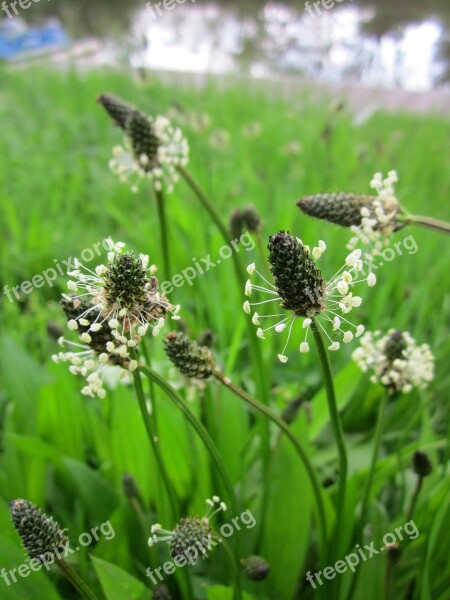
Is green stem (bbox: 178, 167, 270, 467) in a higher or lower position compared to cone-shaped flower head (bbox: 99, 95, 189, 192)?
lower

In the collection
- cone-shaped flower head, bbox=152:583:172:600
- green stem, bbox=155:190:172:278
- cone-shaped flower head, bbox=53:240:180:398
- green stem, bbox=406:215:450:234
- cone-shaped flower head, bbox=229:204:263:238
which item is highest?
cone-shaped flower head, bbox=229:204:263:238

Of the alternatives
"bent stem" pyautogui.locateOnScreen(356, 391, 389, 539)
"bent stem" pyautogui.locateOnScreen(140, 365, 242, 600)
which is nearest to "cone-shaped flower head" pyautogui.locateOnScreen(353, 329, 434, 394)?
"bent stem" pyautogui.locateOnScreen(356, 391, 389, 539)

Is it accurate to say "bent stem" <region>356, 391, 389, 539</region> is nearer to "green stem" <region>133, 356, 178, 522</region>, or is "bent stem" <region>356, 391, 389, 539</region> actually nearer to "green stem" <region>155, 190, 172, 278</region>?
"green stem" <region>133, 356, 178, 522</region>

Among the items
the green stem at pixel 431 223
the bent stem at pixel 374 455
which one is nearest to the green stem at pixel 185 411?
the bent stem at pixel 374 455

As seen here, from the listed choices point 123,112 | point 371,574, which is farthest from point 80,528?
point 123,112

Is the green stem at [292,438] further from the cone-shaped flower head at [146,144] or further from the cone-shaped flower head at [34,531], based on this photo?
the cone-shaped flower head at [146,144]

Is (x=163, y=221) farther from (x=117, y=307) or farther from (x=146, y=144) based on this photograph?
(x=117, y=307)

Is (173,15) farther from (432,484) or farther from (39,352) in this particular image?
(432,484)
